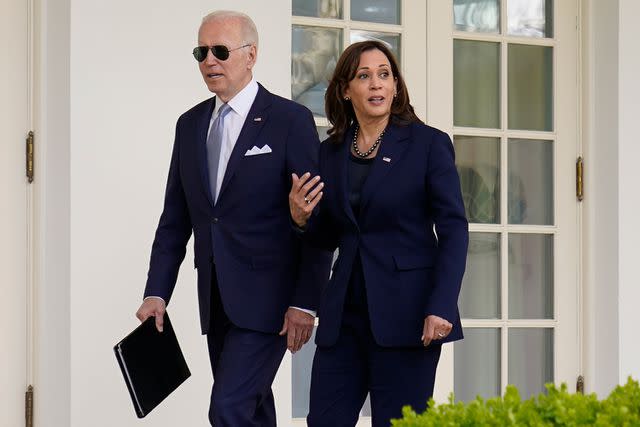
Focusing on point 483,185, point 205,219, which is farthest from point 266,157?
point 483,185

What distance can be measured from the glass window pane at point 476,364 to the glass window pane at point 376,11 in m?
1.45

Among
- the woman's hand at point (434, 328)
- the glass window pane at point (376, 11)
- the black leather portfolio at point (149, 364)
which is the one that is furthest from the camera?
the glass window pane at point (376, 11)

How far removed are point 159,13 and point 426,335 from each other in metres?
2.17

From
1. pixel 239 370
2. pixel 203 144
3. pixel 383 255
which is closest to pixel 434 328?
pixel 383 255

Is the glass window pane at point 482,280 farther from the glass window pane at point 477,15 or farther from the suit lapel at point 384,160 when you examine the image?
the suit lapel at point 384,160

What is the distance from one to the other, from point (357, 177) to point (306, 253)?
36cm

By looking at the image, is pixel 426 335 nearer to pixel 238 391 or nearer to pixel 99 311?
pixel 238 391

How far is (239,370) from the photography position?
384 centimetres

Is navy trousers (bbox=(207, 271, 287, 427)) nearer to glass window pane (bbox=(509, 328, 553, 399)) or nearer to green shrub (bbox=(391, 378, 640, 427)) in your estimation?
green shrub (bbox=(391, 378, 640, 427))

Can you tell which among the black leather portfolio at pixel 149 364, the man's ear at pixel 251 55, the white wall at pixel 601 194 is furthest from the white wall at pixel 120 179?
the white wall at pixel 601 194

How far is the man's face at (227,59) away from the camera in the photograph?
3918 millimetres

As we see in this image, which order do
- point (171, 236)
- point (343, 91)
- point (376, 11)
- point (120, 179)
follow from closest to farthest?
point (343, 91) < point (171, 236) < point (120, 179) < point (376, 11)

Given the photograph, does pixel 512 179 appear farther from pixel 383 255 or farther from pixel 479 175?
pixel 383 255

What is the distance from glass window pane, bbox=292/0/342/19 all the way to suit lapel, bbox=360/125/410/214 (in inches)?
75.7
